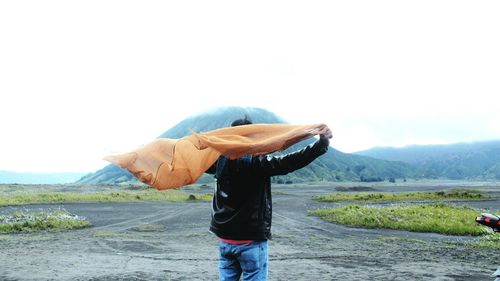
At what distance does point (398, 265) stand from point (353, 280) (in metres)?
2.12

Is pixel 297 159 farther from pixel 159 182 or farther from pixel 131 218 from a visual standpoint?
pixel 131 218

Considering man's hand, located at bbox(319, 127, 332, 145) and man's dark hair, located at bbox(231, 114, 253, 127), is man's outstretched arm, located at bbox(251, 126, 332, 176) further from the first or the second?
man's dark hair, located at bbox(231, 114, 253, 127)

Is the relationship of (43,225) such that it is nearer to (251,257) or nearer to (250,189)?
(251,257)

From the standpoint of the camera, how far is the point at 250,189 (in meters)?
4.08

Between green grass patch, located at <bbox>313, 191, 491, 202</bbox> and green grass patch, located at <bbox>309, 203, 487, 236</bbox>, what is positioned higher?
green grass patch, located at <bbox>309, 203, 487, 236</bbox>

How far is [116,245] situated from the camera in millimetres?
14148

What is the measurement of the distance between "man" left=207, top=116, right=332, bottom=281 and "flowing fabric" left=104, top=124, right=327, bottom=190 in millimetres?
159

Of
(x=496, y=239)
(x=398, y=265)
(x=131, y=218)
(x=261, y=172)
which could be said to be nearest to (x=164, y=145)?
(x=261, y=172)

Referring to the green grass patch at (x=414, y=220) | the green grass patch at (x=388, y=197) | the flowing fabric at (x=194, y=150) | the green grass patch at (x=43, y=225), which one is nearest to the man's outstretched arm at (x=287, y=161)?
the flowing fabric at (x=194, y=150)

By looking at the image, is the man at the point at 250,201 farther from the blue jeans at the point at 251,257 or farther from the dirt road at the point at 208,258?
the dirt road at the point at 208,258

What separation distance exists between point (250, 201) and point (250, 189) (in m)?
0.10

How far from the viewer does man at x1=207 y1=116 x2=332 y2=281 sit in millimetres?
3994

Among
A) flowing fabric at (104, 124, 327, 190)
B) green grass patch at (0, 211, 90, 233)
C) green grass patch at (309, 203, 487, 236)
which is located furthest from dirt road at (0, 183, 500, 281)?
flowing fabric at (104, 124, 327, 190)

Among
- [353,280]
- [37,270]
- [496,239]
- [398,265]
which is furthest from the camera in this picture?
[496,239]
